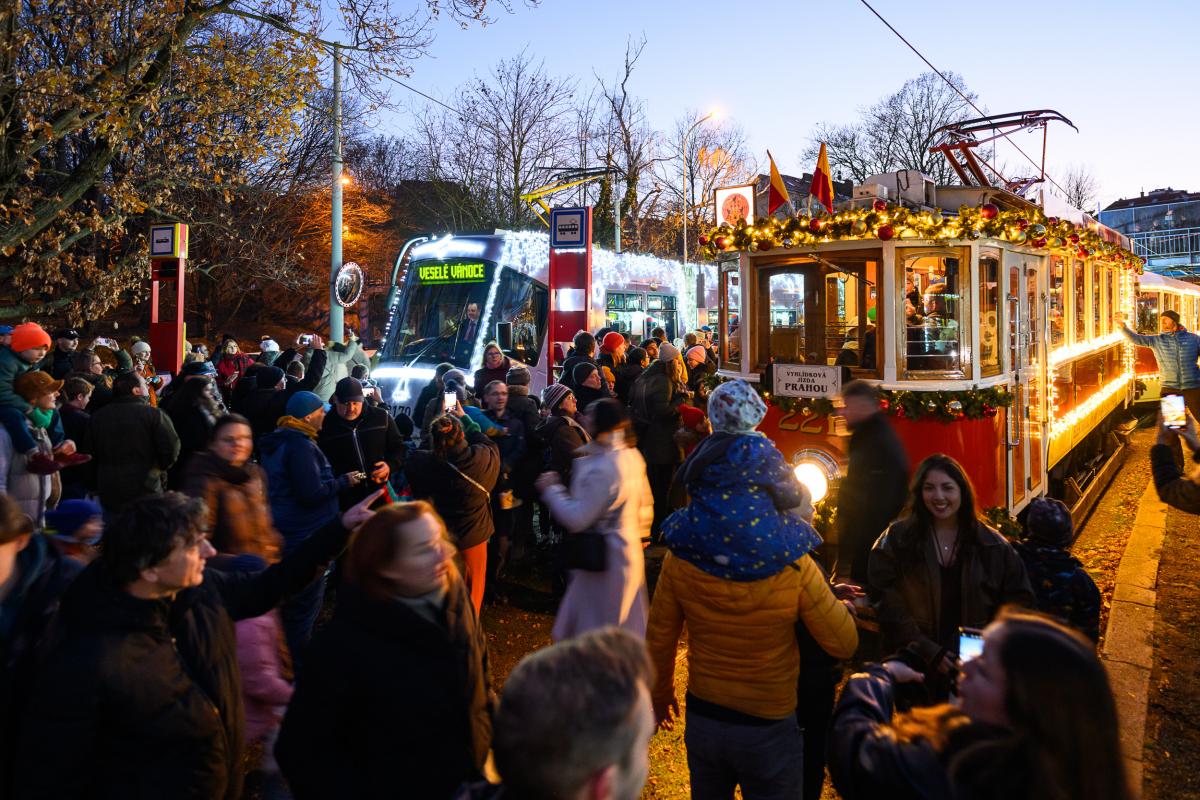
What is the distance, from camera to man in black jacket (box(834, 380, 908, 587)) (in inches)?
214

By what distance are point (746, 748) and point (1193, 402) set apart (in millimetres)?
11970

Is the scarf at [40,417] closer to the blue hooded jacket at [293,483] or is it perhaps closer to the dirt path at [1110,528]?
the blue hooded jacket at [293,483]

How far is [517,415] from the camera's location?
7.57 metres

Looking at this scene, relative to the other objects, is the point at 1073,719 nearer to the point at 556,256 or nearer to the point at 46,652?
the point at 46,652

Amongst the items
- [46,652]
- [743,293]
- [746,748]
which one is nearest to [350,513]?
[46,652]

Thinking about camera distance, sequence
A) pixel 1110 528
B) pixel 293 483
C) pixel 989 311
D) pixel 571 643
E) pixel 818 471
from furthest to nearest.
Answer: pixel 1110 528, pixel 989 311, pixel 818 471, pixel 293 483, pixel 571 643

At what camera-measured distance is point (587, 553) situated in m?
4.38

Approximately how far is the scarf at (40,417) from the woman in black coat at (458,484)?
2766mm

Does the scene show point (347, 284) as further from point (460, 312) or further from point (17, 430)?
point (17, 430)

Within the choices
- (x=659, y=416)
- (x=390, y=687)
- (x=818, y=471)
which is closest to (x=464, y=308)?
(x=659, y=416)

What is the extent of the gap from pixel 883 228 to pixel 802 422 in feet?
5.02

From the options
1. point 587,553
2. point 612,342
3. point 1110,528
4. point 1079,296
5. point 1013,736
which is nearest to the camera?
point 1013,736

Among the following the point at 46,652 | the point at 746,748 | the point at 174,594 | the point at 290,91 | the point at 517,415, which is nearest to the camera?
the point at 46,652

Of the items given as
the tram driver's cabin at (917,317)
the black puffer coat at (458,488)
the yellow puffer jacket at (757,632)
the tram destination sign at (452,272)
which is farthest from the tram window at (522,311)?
the yellow puffer jacket at (757,632)
